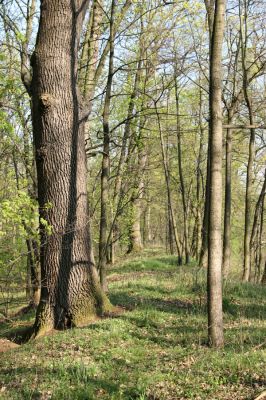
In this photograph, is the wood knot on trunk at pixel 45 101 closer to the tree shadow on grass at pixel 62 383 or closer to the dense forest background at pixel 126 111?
the dense forest background at pixel 126 111

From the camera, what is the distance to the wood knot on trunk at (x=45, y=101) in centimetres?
760

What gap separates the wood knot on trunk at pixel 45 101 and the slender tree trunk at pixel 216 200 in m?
2.86

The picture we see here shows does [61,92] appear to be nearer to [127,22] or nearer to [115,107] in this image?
[127,22]

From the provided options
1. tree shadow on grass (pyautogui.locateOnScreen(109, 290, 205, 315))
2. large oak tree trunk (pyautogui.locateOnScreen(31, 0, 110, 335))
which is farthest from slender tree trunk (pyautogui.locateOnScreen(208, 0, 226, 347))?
large oak tree trunk (pyautogui.locateOnScreen(31, 0, 110, 335))

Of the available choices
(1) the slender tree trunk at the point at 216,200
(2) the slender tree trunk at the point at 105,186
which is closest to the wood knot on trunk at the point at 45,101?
(2) the slender tree trunk at the point at 105,186

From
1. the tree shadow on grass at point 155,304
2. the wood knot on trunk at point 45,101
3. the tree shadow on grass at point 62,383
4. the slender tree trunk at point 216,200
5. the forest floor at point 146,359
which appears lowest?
the tree shadow on grass at point 62,383

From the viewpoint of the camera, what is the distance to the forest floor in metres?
5.07

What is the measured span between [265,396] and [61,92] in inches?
227

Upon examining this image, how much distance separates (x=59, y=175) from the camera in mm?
7781

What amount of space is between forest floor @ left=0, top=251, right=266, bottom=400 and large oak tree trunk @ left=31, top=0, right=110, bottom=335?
606 mm

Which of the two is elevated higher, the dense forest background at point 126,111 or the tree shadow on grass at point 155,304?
the dense forest background at point 126,111

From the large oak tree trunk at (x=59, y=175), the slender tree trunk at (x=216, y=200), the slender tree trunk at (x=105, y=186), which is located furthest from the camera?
the slender tree trunk at (x=105, y=186)

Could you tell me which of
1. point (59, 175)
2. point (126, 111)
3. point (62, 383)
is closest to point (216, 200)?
point (59, 175)

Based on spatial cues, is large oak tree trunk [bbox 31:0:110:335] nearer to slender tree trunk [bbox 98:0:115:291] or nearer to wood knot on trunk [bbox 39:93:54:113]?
wood knot on trunk [bbox 39:93:54:113]
